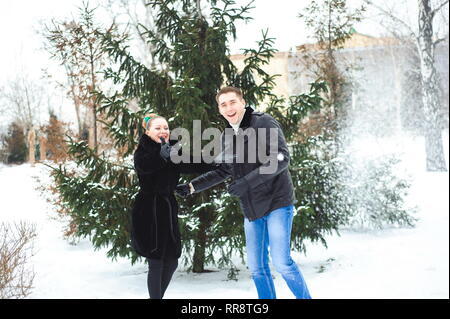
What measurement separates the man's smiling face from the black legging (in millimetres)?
871

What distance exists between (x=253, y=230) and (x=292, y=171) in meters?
1.91

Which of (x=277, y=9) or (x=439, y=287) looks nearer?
(x=439, y=287)

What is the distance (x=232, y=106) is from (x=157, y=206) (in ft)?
2.32

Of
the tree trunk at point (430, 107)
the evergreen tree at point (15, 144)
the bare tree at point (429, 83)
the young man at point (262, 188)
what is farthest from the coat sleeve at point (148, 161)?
the tree trunk at point (430, 107)

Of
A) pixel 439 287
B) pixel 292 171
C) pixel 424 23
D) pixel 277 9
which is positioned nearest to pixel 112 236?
pixel 292 171

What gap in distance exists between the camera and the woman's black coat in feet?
7.82

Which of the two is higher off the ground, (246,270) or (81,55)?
(81,55)

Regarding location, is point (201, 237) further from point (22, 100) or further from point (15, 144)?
point (22, 100)

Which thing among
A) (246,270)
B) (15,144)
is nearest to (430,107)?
(246,270)

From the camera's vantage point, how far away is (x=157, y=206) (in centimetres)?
243

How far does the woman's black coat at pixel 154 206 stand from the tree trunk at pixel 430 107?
5.17 metres

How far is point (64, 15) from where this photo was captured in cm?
423

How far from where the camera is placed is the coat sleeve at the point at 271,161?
7.00 ft
